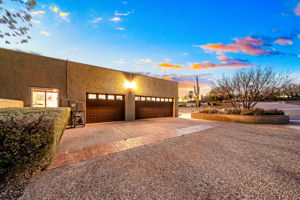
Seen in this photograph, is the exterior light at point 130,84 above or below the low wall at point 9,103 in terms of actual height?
above

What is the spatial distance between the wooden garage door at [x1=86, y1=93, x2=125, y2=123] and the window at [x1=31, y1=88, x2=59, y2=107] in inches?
62.8

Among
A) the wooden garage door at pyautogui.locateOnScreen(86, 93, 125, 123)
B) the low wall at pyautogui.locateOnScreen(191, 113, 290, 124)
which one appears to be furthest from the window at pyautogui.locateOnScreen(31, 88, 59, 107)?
the low wall at pyautogui.locateOnScreen(191, 113, 290, 124)

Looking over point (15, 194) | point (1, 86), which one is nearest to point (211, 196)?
point (15, 194)

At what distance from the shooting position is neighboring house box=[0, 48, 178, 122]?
5.28 metres

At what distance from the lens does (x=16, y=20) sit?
311 centimetres

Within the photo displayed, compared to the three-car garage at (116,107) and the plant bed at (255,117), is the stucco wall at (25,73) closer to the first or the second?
the three-car garage at (116,107)

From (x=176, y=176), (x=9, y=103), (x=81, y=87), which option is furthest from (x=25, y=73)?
(x=176, y=176)

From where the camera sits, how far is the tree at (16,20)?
2.95 metres

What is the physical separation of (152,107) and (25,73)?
26.6 ft

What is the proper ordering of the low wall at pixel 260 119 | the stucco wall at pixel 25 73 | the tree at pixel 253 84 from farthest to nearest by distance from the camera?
the tree at pixel 253 84
the low wall at pixel 260 119
the stucco wall at pixel 25 73

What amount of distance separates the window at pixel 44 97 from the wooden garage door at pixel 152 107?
5.11 meters

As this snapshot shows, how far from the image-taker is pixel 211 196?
1.58 metres

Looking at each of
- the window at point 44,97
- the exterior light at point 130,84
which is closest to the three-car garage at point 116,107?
the exterior light at point 130,84

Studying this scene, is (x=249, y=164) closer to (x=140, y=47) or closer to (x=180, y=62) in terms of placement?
(x=140, y=47)
